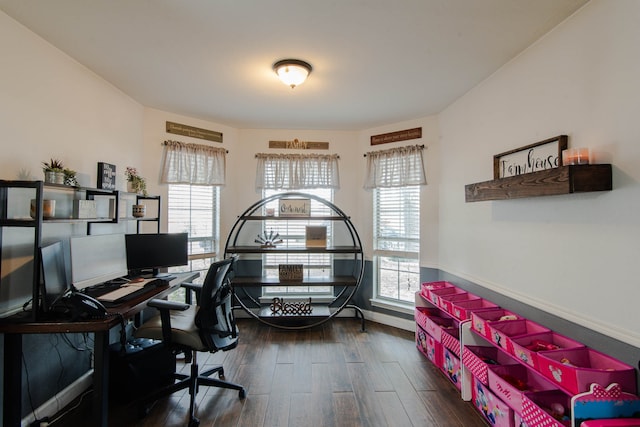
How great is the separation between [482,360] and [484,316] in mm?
336

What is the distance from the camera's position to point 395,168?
3.76 metres

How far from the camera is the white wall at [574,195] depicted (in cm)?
147

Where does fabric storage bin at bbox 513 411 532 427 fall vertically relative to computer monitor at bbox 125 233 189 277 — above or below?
below

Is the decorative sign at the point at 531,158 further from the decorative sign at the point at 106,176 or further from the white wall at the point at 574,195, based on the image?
the decorative sign at the point at 106,176

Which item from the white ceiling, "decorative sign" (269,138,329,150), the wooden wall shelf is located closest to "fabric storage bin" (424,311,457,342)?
the wooden wall shelf

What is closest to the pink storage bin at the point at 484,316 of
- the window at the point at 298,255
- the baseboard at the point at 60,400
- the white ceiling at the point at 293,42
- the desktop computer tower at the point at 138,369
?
the white ceiling at the point at 293,42

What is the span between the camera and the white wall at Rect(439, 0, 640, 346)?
4.84ft

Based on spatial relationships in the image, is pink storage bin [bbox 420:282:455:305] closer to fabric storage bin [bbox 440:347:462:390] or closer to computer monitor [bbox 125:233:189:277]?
fabric storage bin [bbox 440:347:462:390]

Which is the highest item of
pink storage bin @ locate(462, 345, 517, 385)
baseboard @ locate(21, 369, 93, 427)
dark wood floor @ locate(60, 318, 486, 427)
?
pink storage bin @ locate(462, 345, 517, 385)

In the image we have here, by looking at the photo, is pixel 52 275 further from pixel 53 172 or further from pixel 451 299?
pixel 451 299

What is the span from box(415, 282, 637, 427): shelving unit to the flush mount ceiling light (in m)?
2.36

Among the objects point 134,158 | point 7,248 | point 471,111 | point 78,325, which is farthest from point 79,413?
point 471,111

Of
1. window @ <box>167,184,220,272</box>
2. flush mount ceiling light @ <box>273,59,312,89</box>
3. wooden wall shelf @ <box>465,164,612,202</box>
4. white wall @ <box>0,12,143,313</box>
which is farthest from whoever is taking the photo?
window @ <box>167,184,220,272</box>

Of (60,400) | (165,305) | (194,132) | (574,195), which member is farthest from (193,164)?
(574,195)
